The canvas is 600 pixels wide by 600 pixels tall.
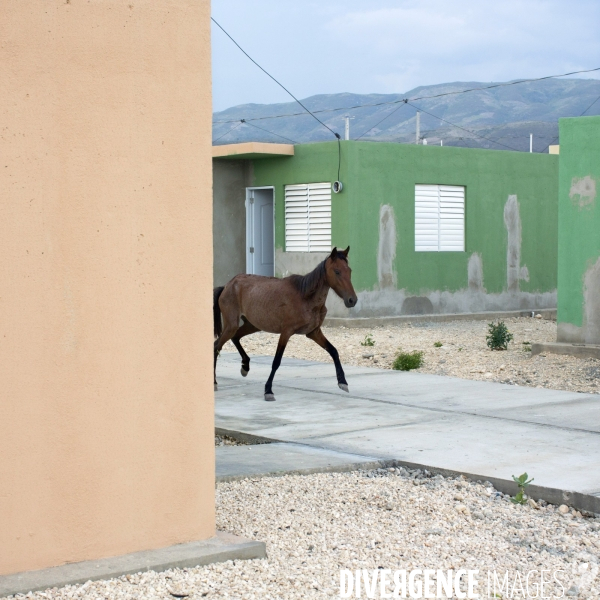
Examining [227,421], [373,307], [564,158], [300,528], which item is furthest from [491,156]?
[300,528]

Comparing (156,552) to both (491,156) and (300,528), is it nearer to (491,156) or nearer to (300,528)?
(300,528)

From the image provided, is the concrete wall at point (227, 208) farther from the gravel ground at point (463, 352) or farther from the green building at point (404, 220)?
the gravel ground at point (463, 352)

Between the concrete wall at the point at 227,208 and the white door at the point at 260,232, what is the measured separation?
171 mm

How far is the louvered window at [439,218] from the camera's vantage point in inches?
755

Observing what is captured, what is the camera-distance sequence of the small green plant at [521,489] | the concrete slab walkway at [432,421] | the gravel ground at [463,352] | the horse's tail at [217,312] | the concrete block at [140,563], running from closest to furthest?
the concrete block at [140,563] < the small green plant at [521,489] < the concrete slab walkway at [432,421] < the horse's tail at [217,312] < the gravel ground at [463,352]

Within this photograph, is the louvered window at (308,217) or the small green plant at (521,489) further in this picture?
the louvered window at (308,217)

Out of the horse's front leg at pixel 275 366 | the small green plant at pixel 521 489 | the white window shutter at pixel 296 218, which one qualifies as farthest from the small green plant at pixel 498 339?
the small green plant at pixel 521 489

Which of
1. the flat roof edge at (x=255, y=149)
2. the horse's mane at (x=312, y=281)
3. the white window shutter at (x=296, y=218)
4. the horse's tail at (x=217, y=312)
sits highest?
the flat roof edge at (x=255, y=149)

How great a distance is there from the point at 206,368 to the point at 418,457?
2.53 m

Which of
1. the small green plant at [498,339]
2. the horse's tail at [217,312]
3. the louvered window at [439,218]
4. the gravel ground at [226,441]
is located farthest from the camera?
the louvered window at [439,218]

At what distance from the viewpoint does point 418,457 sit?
21.5ft

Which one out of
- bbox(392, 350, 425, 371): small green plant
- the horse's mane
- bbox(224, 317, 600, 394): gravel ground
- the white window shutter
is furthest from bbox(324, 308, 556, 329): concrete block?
the horse's mane

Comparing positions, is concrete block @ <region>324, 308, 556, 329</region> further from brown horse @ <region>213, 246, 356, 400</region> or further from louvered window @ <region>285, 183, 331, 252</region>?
brown horse @ <region>213, 246, 356, 400</region>

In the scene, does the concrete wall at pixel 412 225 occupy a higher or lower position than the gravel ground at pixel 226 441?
higher
